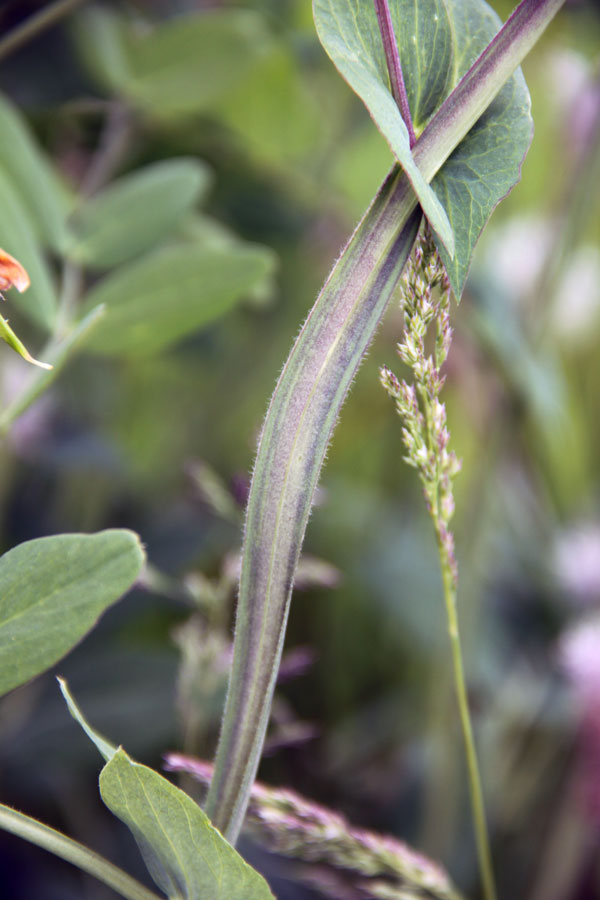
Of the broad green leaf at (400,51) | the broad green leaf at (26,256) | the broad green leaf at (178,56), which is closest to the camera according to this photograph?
the broad green leaf at (400,51)

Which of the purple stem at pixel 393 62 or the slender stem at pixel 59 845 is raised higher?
the purple stem at pixel 393 62

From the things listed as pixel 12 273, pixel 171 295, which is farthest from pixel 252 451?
pixel 12 273

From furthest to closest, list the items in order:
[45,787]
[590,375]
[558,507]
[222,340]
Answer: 1. [590,375]
2. [558,507]
3. [222,340]
4. [45,787]

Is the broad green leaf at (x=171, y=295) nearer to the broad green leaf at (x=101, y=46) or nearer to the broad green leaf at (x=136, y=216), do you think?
the broad green leaf at (x=136, y=216)

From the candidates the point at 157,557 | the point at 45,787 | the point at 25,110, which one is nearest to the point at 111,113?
the point at 25,110

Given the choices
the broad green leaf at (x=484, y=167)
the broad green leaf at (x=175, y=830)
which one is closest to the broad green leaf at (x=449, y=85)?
the broad green leaf at (x=484, y=167)

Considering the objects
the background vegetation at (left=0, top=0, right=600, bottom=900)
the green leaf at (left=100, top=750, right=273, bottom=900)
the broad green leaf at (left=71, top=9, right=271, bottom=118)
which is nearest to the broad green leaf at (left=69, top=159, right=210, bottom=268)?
the background vegetation at (left=0, top=0, right=600, bottom=900)

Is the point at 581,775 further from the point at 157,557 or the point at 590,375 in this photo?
the point at 590,375

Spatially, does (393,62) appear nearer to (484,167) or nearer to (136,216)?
(484,167)
